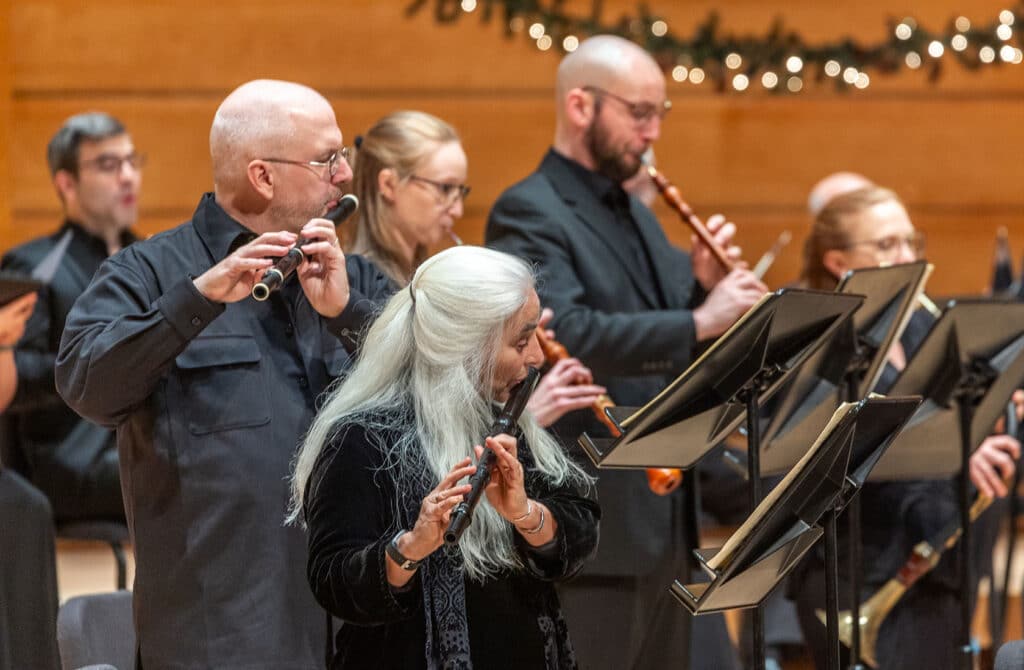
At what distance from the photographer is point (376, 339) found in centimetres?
215

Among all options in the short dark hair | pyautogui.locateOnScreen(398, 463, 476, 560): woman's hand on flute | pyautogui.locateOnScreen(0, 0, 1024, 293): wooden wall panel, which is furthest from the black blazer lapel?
pyautogui.locateOnScreen(0, 0, 1024, 293): wooden wall panel

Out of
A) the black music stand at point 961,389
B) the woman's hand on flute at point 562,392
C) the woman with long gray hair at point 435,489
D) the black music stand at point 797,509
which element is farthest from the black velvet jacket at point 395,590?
the black music stand at point 961,389

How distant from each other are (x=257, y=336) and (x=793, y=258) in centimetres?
368

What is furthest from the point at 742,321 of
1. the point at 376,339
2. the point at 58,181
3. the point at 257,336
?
the point at 58,181

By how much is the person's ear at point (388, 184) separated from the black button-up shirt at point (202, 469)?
0.67 m

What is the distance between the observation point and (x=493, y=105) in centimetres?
573

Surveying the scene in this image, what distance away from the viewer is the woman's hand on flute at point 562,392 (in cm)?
290

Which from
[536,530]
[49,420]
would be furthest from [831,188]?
[536,530]

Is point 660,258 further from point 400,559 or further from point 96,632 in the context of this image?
point 400,559

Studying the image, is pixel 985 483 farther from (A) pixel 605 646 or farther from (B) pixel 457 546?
(B) pixel 457 546

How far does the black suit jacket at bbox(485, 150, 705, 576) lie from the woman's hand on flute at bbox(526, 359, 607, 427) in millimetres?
213

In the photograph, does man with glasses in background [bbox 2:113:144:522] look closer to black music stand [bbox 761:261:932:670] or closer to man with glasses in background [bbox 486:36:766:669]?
man with glasses in background [bbox 486:36:766:669]

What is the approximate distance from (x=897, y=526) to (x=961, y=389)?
0.55m

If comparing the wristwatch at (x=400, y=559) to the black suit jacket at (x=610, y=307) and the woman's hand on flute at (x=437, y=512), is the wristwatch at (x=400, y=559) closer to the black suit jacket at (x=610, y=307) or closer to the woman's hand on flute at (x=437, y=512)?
the woman's hand on flute at (x=437, y=512)
